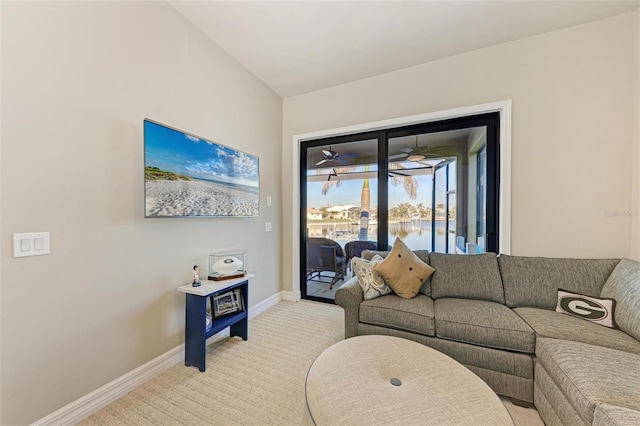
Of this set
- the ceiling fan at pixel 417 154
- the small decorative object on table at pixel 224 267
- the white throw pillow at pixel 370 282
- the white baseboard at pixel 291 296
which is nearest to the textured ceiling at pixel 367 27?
the ceiling fan at pixel 417 154

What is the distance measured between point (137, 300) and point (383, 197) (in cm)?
263

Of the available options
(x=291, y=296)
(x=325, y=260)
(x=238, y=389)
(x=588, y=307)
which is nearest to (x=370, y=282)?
(x=238, y=389)

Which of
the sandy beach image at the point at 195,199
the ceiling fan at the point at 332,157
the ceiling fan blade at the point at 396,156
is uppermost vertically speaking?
the ceiling fan at the point at 332,157

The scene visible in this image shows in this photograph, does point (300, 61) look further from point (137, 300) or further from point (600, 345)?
point (600, 345)

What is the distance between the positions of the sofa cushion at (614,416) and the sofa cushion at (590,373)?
0.11 feet

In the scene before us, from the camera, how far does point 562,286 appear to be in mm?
1931

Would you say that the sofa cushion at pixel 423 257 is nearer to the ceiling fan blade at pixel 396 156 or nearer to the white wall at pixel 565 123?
the white wall at pixel 565 123

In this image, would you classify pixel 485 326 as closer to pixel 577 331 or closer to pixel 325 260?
pixel 577 331

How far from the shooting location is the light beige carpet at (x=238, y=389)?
1.45 meters

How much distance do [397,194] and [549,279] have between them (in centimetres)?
160

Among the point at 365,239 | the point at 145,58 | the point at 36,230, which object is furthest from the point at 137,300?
the point at 365,239

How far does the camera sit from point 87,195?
1498 mm

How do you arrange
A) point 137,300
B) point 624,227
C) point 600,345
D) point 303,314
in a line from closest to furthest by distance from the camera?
point 600,345
point 137,300
point 624,227
point 303,314

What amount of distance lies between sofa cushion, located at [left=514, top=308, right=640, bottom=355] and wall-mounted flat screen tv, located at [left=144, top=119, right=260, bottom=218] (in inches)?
104
